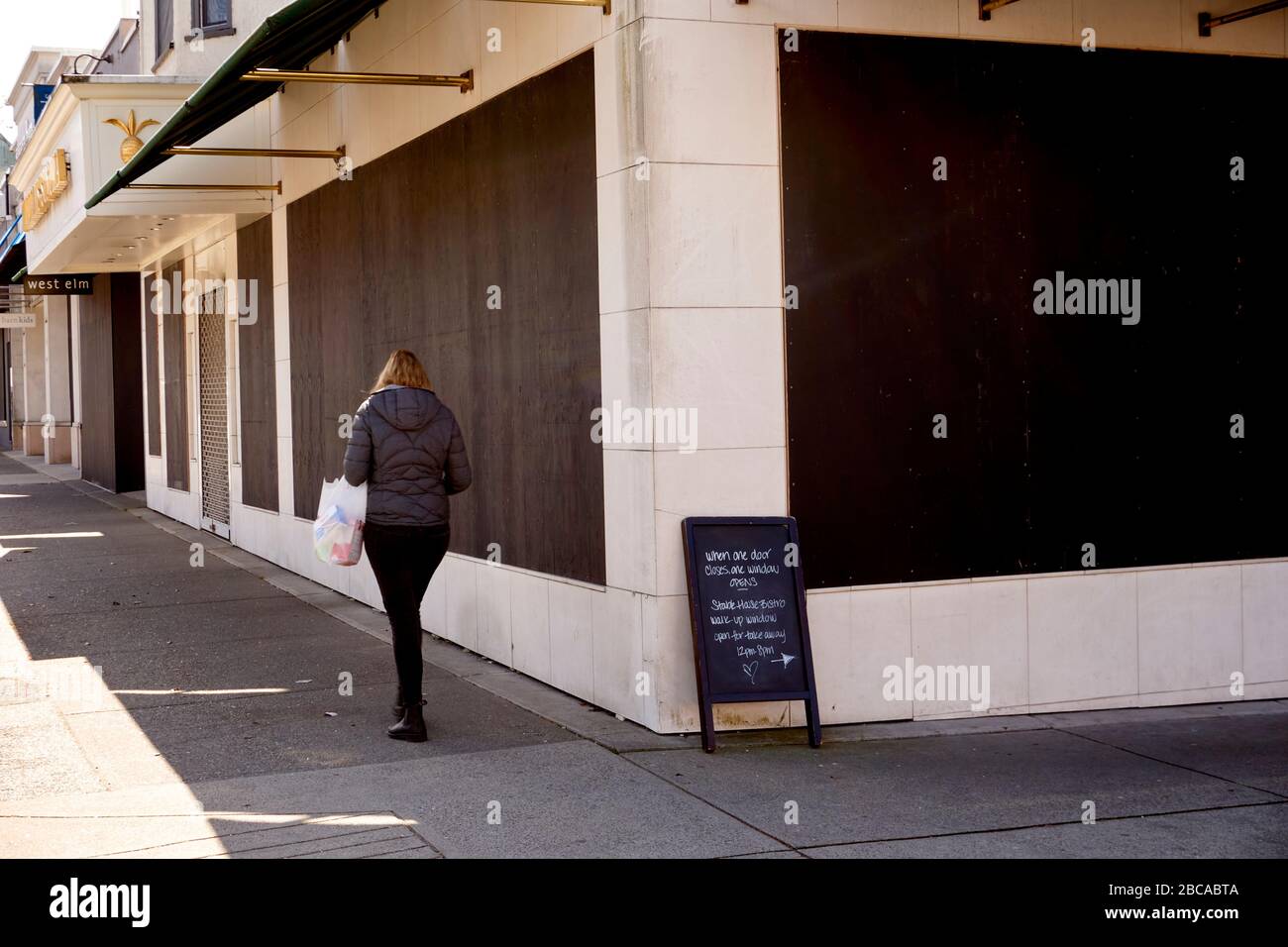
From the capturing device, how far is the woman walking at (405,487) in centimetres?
730

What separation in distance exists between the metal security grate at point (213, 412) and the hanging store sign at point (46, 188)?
2146 mm

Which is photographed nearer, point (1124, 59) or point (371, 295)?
point (1124, 59)

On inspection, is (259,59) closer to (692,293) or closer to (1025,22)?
(692,293)

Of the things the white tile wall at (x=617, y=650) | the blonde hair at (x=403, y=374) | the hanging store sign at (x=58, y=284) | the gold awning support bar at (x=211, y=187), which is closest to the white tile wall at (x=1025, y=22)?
the blonde hair at (x=403, y=374)

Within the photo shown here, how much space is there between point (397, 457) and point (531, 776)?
179 centimetres

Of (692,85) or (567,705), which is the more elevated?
(692,85)

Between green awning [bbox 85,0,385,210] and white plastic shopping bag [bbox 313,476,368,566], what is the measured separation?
8.72 ft

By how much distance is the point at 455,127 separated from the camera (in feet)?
32.1

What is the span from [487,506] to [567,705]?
192 cm

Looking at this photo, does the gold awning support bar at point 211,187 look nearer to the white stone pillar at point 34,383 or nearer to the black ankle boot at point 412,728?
the black ankle boot at point 412,728

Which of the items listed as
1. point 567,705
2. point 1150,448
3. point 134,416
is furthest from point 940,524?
point 134,416

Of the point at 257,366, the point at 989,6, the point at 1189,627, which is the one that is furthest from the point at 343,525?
the point at 257,366

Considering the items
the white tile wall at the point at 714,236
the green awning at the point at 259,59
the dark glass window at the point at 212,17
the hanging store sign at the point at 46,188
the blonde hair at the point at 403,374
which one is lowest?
the blonde hair at the point at 403,374
